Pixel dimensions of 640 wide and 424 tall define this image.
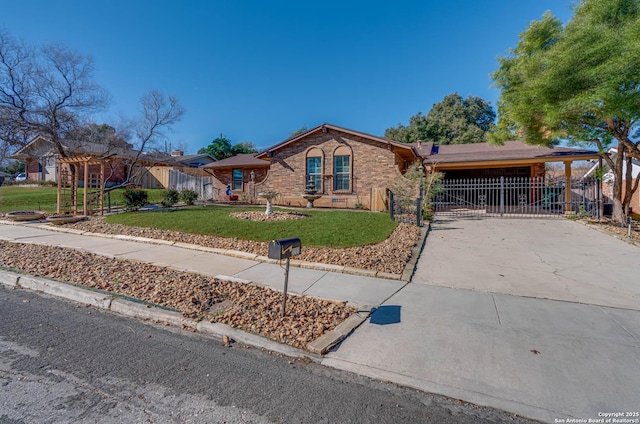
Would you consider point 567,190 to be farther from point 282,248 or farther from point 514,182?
point 282,248

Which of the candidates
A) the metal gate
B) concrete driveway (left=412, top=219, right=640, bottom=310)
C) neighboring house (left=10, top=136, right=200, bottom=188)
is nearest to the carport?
the metal gate

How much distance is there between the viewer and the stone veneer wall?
16203 mm

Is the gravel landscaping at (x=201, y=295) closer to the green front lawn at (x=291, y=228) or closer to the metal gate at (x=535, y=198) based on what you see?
the green front lawn at (x=291, y=228)

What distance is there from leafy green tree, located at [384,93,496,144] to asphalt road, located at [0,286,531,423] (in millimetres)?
34872

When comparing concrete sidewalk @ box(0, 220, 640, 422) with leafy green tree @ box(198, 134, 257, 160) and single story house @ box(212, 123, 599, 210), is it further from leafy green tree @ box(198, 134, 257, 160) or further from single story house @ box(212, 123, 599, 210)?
leafy green tree @ box(198, 134, 257, 160)

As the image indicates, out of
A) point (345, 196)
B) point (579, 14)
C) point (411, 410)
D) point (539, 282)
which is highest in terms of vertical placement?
point (579, 14)

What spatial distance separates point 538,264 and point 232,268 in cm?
664

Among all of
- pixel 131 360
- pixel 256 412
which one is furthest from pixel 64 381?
pixel 256 412

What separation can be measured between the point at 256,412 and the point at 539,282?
554cm

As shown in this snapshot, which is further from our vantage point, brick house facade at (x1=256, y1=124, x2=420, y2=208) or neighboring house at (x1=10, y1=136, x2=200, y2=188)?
brick house facade at (x1=256, y1=124, x2=420, y2=208)

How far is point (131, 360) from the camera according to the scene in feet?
10.0

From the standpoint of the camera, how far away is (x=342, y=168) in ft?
56.4

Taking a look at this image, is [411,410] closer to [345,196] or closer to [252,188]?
[345,196]

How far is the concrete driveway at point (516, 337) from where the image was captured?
8.66ft
